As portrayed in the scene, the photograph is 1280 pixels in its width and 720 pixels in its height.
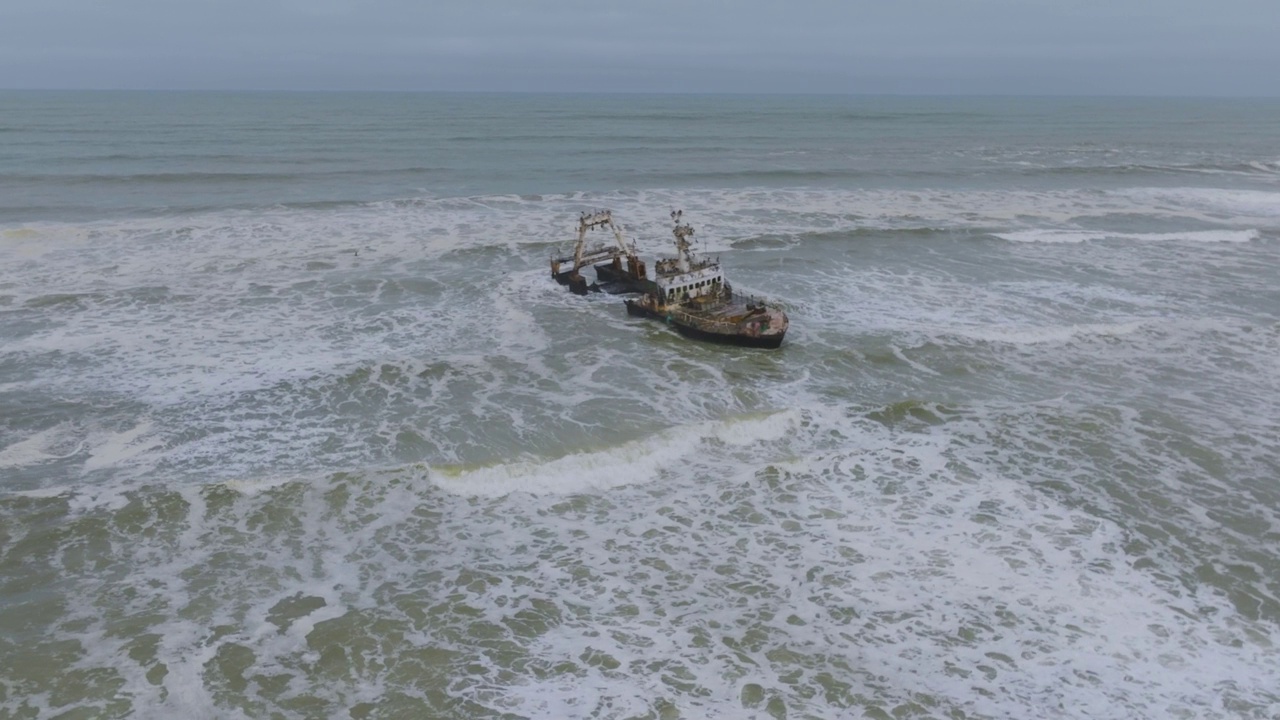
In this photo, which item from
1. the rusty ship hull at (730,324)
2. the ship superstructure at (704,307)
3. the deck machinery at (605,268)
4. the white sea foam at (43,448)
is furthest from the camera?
the deck machinery at (605,268)

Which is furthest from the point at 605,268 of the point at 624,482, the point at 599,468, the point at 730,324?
the point at 624,482

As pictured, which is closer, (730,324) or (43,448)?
(43,448)

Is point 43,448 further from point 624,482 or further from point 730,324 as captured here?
point 730,324

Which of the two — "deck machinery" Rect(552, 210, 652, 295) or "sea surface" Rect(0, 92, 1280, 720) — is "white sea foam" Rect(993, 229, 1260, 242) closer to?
"sea surface" Rect(0, 92, 1280, 720)

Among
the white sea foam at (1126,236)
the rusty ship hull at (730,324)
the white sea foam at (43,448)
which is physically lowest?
the white sea foam at (43,448)

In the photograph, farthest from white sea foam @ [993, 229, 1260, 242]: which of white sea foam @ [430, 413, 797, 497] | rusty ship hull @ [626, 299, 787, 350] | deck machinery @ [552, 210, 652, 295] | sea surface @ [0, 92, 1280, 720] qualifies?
white sea foam @ [430, 413, 797, 497]

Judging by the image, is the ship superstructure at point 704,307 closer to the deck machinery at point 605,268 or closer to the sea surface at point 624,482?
the sea surface at point 624,482

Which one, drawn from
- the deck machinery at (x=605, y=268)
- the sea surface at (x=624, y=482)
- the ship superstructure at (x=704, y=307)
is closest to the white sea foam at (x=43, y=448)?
the sea surface at (x=624, y=482)

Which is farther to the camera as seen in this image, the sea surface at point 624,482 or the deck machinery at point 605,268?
the deck machinery at point 605,268

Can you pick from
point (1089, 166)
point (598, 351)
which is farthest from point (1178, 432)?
point (1089, 166)

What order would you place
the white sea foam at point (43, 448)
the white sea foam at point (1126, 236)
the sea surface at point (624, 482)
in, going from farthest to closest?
the white sea foam at point (1126, 236) < the white sea foam at point (43, 448) < the sea surface at point (624, 482)
